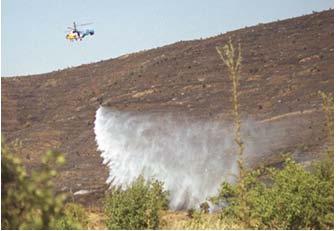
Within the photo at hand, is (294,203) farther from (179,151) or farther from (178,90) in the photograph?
(178,90)

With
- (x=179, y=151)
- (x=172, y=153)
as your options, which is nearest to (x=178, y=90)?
(x=179, y=151)

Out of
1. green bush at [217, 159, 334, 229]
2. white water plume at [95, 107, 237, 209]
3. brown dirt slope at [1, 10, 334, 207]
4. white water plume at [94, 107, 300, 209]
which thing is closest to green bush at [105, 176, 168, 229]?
green bush at [217, 159, 334, 229]

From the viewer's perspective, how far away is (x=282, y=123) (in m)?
21.4

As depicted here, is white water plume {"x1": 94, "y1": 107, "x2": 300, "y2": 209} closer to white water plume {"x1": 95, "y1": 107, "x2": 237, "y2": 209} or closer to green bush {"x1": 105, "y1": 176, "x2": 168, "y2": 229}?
white water plume {"x1": 95, "y1": 107, "x2": 237, "y2": 209}

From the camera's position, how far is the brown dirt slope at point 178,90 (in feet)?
74.0

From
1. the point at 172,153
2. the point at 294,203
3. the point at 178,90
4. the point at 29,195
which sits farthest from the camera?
the point at 178,90

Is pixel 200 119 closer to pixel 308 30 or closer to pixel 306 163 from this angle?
pixel 306 163

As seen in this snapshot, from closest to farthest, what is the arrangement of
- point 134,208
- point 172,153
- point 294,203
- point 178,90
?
point 294,203 → point 134,208 → point 172,153 → point 178,90

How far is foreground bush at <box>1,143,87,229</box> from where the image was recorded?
171 inches

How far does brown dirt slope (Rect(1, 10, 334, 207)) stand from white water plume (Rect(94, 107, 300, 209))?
28.1 inches

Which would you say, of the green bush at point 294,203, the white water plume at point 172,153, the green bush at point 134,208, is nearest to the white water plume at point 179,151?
the white water plume at point 172,153

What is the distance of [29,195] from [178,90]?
85.6 ft

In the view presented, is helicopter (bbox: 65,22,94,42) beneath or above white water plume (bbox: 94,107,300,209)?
above

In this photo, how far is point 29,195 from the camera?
4496mm
